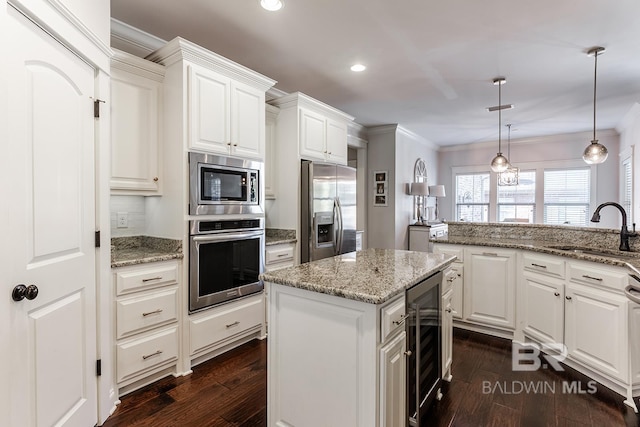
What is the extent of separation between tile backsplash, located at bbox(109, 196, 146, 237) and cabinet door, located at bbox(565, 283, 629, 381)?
344 centimetres

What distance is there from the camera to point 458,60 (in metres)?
3.14

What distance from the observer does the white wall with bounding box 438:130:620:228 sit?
5.92 m

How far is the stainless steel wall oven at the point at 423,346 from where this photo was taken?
63.9 inches

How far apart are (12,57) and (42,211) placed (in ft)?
2.06

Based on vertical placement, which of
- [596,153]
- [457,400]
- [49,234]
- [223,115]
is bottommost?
[457,400]

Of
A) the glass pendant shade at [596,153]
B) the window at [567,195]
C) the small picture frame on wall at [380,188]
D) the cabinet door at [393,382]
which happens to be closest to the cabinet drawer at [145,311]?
the cabinet door at [393,382]

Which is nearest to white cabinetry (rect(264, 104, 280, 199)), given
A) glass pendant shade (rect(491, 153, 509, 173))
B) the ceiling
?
the ceiling

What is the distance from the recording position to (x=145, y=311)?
7.20 feet

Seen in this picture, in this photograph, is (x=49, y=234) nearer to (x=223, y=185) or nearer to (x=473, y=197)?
(x=223, y=185)

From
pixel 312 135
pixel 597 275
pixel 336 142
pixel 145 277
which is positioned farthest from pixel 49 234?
pixel 597 275

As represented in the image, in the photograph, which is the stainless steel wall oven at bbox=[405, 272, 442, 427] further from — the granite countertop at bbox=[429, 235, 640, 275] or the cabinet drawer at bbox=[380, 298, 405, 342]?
the granite countertop at bbox=[429, 235, 640, 275]

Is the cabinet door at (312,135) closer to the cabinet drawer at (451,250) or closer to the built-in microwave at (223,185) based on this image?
the built-in microwave at (223,185)

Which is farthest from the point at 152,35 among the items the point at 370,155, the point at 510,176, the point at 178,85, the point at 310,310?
the point at 510,176

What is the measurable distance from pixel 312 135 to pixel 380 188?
250 centimetres
